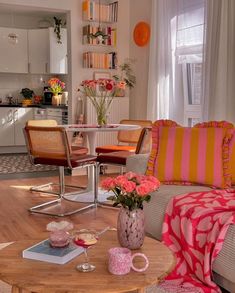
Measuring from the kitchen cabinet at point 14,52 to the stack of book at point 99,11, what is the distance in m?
2.34

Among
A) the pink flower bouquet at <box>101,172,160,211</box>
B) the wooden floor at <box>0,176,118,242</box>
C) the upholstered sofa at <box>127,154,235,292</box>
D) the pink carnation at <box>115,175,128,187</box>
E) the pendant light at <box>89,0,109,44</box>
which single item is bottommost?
the wooden floor at <box>0,176,118,242</box>

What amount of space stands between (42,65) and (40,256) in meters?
6.88

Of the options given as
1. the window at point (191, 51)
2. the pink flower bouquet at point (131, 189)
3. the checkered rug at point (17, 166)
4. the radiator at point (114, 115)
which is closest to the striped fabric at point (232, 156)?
the pink flower bouquet at point (131, 189)

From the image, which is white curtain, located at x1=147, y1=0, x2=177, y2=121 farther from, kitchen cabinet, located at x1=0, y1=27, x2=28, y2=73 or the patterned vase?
the patterned vase

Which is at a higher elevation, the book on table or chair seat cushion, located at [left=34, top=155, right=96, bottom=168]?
chair seat cushion, located at [left=34, top=155, right=96, bottom=168]

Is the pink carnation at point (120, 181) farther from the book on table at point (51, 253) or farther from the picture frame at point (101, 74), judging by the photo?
the picture frame at point (101, 74)

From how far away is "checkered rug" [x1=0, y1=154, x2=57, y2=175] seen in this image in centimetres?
632

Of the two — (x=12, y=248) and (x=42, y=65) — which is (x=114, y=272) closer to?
(x=12, y=248)

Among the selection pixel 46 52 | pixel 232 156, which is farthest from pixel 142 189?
pixel 46 52

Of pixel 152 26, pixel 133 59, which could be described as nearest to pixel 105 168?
pixel 133 59

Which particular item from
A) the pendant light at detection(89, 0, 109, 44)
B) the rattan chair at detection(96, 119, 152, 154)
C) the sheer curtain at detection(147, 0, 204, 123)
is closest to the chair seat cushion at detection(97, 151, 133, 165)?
the rattan chair at detection(96, 119, 152, 154)

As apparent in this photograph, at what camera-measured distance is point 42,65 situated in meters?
8.27

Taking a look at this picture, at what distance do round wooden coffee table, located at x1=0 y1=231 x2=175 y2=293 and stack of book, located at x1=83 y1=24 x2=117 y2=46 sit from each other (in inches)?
179

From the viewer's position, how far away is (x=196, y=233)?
2391mm
